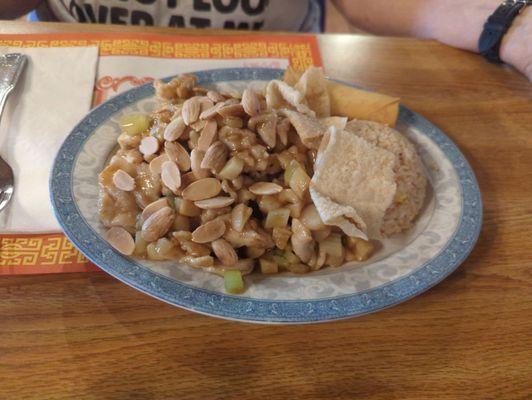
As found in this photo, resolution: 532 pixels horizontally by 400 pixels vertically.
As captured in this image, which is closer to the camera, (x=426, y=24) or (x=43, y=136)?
(x=43, y=136)

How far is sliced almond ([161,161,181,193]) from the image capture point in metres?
1.04

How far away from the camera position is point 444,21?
76.0 inches

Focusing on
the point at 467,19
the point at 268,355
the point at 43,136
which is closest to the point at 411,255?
the point at 268,355

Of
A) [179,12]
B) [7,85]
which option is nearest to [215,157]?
[7,85]

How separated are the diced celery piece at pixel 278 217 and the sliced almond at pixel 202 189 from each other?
0.42 feet

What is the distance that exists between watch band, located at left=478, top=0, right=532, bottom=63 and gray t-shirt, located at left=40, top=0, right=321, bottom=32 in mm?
752

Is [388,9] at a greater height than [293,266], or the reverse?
[388,9]

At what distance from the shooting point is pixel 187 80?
4.39 feet

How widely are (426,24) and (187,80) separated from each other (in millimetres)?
1165

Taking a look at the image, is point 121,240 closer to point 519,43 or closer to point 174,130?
point 174,130

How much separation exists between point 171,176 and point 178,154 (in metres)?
0.06

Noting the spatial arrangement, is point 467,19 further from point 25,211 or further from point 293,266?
point 25,211

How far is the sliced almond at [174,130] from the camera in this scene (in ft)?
3.60

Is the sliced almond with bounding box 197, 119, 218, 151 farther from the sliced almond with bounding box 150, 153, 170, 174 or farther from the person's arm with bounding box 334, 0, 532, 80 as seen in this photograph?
the person's arm with bounding box 334, 0, 532, 80
